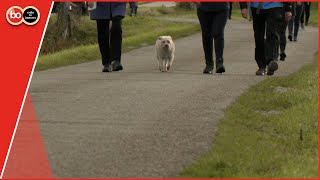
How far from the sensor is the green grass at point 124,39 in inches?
657

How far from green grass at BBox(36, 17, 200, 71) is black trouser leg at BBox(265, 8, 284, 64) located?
16.0 ft

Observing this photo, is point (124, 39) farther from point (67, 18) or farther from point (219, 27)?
point (219, 27)

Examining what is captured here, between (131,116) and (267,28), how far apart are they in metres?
4.75

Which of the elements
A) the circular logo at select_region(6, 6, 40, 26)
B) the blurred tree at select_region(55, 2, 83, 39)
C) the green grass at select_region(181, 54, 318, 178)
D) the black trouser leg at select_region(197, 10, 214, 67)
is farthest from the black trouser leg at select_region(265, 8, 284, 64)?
the blurred tree at select_region(55, 2, 83, 39)

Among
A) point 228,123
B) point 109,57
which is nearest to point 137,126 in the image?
point 228,123

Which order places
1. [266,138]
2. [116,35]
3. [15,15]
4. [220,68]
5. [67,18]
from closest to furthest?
[266,138], [15,15], [220,68], [116,35], [67,18]

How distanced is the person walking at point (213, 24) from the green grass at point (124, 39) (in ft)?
12.9

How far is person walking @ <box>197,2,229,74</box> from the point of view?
37.7 feet

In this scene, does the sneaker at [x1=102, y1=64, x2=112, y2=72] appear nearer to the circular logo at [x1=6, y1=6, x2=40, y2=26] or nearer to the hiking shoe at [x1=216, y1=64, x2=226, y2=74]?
the hiking shoe at [x1=216, y1=64, x2=226, y2=74]


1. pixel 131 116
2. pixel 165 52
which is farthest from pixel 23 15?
pixel 165 52

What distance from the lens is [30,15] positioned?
8.45 meters

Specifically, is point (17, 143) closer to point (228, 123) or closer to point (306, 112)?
point (228, 123)

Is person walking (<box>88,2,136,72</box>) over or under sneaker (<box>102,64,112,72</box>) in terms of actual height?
over

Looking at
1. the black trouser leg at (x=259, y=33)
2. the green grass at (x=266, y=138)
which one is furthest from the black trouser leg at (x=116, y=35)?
the green grass at (x=266, y=138)
